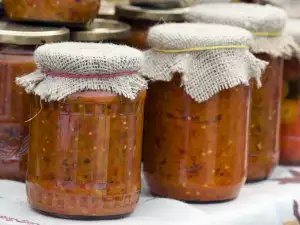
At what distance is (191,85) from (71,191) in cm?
23

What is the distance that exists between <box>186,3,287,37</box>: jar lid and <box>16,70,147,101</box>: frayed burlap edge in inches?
10.5

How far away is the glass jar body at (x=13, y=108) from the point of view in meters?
1.24

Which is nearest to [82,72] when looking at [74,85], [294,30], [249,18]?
[74,85]

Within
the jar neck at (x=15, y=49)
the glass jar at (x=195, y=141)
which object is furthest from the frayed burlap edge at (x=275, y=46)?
the jar neck at (x=15, y=49)

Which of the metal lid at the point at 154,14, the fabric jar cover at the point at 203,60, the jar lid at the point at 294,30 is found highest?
the metal lid at the point at 154,14

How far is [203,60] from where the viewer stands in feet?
3.93

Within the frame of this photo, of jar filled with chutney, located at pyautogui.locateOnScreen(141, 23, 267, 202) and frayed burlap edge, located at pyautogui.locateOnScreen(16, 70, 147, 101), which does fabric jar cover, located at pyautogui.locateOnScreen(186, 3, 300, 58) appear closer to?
jar filled with chutney, located at pyautogui.locateOnScreen(141, 23, 267, 202)

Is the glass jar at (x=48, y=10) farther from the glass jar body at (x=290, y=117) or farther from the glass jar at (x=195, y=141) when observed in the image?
the glass jar body at (x=290, y=117)

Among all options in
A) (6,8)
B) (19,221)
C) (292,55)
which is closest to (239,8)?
(292,55)

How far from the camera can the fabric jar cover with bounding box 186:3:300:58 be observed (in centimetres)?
133

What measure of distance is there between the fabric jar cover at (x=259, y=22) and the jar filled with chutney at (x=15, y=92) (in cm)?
24

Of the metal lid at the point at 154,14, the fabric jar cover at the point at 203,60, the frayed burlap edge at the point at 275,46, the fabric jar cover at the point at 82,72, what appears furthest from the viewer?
the metal lid at the point at 154,14

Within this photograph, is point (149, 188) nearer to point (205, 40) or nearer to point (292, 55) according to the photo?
point (205, 40)

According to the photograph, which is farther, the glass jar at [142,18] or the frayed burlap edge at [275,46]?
the glass jar at [142,18]
